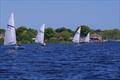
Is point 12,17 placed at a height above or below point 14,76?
above

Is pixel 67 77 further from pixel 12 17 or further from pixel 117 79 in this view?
pixel 12 17

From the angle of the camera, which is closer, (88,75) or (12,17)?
(88,75)

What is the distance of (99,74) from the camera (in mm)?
36875

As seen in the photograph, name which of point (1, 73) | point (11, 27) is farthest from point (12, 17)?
point (1, 73)

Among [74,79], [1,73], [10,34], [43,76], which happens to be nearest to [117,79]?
[74,79]

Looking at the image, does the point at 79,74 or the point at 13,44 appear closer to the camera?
the point at 79,74

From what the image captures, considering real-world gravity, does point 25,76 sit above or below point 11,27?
below

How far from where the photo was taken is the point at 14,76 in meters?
35.7

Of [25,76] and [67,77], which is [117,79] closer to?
[67,77]

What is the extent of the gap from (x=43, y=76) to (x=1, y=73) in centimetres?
415

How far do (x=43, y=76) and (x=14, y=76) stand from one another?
204 cm

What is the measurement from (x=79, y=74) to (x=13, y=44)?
56808 millimetres

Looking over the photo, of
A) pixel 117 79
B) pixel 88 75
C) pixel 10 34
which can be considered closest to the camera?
pixel 117 79

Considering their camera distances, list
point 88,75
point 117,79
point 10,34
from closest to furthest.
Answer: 1. point 117,79
2. point 88,75
3. point 10,34
